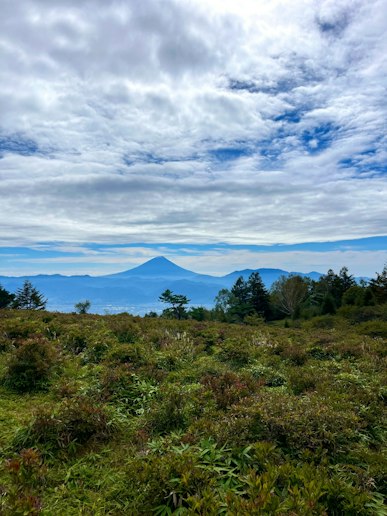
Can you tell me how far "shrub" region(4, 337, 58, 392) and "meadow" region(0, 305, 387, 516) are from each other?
2 cm

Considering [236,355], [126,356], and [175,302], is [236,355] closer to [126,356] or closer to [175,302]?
[126,356]

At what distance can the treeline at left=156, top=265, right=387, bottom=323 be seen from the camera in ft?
179

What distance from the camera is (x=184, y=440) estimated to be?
189 inches

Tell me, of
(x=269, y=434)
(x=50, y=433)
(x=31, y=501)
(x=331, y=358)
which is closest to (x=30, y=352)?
(x=50, y=433)

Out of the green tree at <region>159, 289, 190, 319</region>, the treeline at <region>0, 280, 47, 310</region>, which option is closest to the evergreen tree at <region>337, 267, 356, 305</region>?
the green tree at <region>159, 289, 190, 319</region>

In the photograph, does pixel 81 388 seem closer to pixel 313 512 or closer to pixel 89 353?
pixel 89 353

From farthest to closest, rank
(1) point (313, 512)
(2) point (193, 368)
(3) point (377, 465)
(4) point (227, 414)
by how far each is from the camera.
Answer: (2) point (193, 368) < (4) point (227, 414) < (3) point (377, 465) < (1) point (313, 512)

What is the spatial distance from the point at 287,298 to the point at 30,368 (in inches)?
2788

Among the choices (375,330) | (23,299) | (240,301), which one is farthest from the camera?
(240,301)

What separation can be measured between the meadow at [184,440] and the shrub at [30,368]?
2 centimetres

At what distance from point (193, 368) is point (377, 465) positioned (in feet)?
18.3

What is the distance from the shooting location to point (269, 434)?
15.9 ft

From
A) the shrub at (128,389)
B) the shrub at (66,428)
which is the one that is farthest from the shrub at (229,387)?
the shrub at (66,428)

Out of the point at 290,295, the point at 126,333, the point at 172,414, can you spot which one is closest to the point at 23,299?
the point at 290,295
